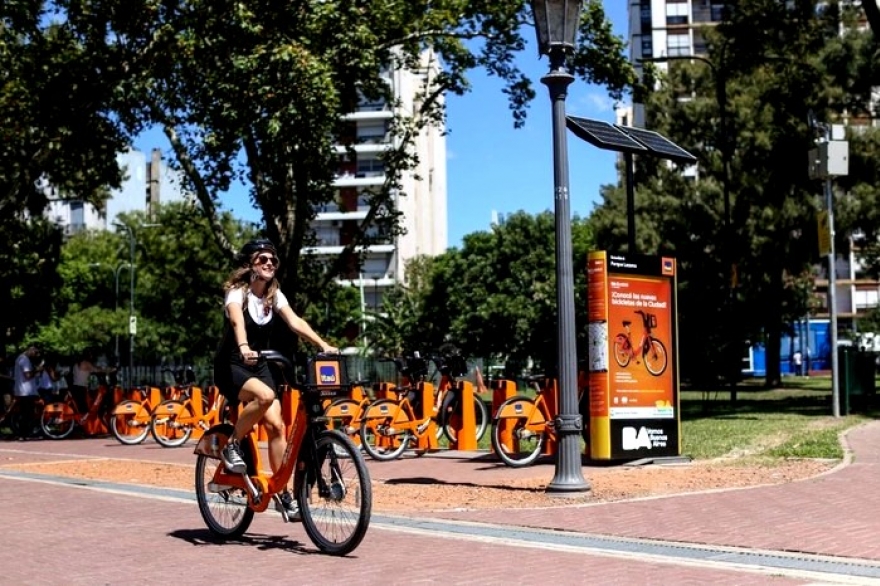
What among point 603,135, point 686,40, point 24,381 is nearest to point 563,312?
point 603,135

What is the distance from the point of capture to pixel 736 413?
23.8 metres

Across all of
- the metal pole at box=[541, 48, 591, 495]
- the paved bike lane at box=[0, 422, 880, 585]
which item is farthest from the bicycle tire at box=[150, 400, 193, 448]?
the metal pole at box=[541, 48, 591, 495]

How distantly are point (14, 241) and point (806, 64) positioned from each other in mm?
20244

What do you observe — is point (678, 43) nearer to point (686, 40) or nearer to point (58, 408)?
point (686, 40)

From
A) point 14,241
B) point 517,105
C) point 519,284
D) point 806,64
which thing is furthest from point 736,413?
point 519,284

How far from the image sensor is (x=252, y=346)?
787 centimetres

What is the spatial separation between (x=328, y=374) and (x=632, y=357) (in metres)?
6.41

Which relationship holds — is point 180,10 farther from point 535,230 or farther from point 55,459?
point 535,230

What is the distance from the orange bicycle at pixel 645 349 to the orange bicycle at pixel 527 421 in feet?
2.05

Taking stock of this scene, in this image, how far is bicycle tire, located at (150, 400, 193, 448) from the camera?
20016mm

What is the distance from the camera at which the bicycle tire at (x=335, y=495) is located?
7.16 meters

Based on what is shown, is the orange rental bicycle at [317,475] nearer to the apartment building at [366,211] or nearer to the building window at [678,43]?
the apartment building at [366,211]

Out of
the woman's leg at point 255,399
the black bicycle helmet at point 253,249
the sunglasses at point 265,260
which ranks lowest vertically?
the woman's leg at point 255,399

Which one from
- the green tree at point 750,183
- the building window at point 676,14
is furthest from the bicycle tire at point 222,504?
the building window at point 676,14
